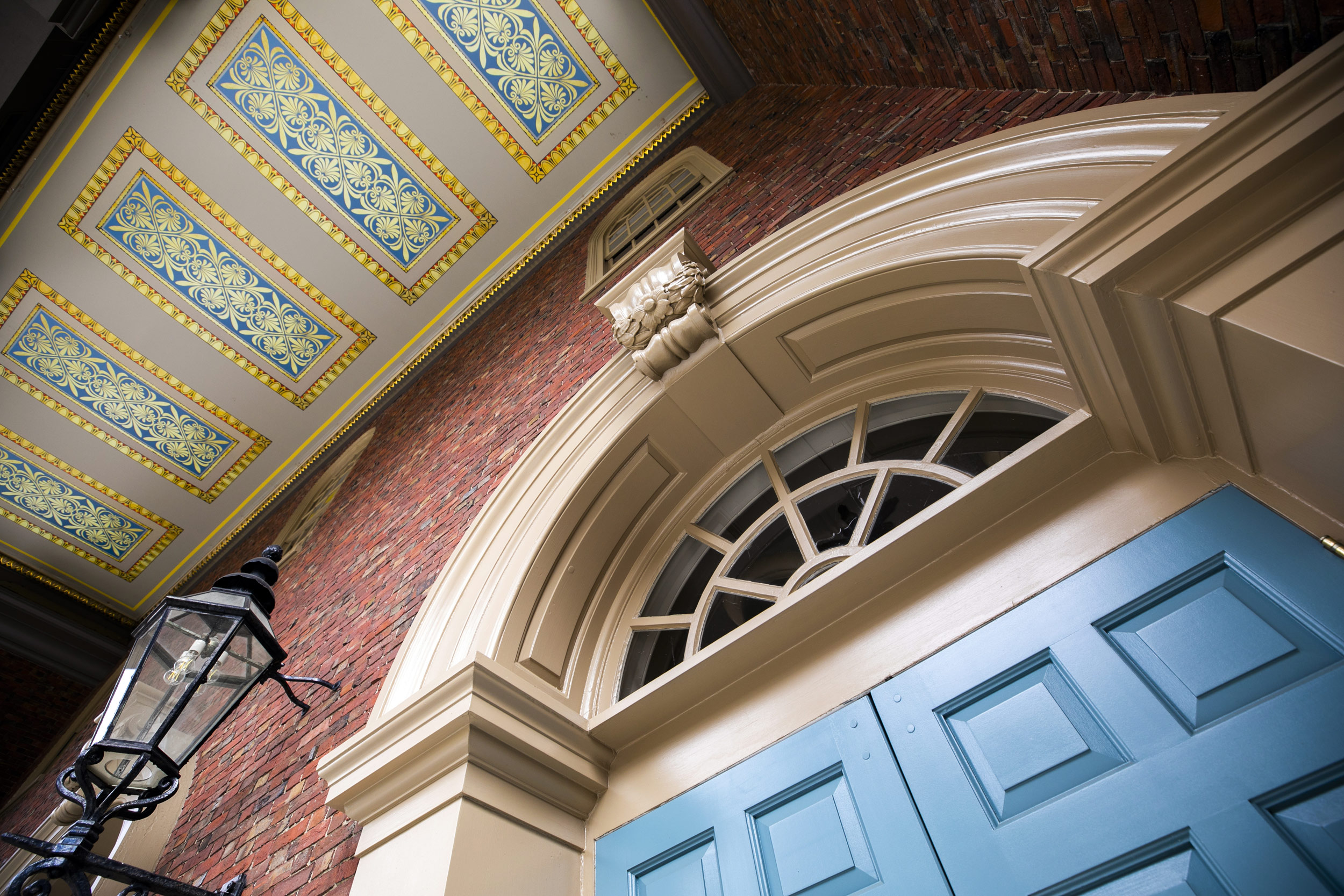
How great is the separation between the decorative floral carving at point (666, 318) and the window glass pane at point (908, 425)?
0.77 m

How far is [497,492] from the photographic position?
3.26 metres

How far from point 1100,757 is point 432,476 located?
3.84 metres

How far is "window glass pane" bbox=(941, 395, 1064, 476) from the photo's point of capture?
7.45ft

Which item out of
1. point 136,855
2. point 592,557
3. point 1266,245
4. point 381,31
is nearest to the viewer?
point 1266,245

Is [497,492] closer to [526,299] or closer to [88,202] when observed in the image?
[526,299]

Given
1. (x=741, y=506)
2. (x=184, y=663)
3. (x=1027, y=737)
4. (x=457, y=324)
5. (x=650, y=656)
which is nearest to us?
(x=1027, y=737)

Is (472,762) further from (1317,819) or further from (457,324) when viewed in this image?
(457,324)

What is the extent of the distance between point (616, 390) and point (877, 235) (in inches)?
50.8

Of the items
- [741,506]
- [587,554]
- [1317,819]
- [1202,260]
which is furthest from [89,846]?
[1202,260]

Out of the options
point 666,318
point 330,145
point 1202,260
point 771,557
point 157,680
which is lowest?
point 1202,260

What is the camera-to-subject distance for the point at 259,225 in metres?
5.74

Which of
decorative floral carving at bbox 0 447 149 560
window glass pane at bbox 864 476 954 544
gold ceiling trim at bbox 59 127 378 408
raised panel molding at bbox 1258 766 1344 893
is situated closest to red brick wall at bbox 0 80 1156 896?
gold ceiling trim at bbox 59 127 378 408

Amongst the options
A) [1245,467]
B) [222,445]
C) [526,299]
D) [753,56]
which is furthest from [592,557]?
[222,445]

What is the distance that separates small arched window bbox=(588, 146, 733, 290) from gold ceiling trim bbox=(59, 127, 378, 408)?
7.82 ft
